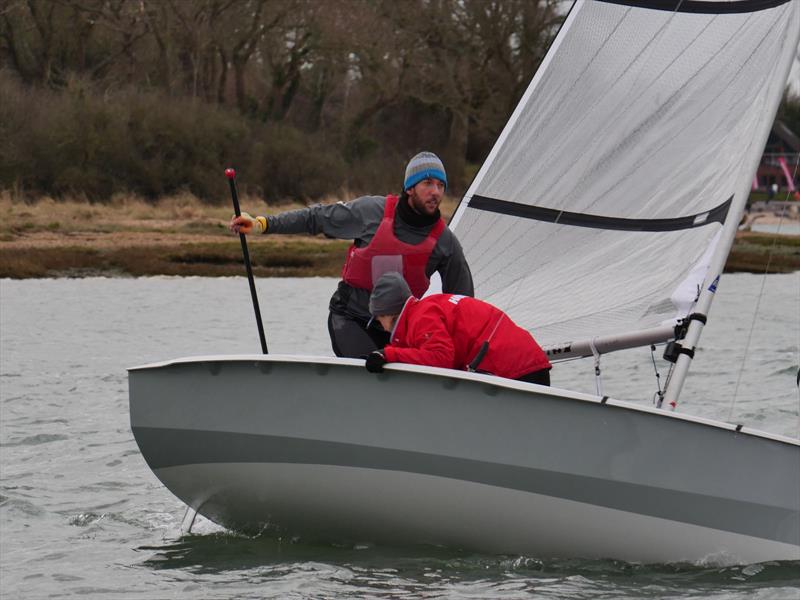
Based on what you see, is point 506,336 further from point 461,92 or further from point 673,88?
point 461,92

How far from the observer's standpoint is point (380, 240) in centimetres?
548

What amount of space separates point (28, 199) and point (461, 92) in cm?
1006

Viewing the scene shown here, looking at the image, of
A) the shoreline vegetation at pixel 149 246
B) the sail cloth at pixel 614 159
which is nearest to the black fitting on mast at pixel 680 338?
the sail cloth at pixel 614 159

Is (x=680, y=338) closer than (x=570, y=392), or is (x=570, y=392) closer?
(x=570, y=392)

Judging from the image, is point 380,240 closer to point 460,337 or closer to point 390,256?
point 390,256

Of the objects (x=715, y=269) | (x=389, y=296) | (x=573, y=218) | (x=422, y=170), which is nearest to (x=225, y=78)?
(x=573, y=218)

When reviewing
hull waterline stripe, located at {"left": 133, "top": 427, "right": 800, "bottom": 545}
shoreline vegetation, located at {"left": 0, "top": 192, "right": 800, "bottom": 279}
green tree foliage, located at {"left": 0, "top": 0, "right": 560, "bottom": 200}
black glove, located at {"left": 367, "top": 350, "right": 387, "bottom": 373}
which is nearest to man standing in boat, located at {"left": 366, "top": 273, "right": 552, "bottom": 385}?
black glove, located at {"left": 367, "top": 350, "right": 387, "bottom": 373}

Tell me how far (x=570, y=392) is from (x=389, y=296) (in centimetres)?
75

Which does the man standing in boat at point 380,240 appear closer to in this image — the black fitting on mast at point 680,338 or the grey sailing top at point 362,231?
the grey sailing top at point 362,231

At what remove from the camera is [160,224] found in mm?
23969

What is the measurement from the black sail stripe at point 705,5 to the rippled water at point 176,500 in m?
2.40

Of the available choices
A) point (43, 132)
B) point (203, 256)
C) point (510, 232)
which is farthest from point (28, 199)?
point (510, 232)

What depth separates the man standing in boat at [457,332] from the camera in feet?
16.1

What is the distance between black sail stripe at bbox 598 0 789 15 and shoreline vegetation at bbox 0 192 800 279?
13.9 meters
